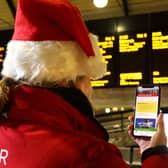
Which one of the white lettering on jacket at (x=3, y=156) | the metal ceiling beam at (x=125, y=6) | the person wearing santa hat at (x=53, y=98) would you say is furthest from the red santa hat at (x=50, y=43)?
the metal ceiling beam at (x=125, y=6)

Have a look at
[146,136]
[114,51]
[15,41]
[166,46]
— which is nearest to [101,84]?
[114,51]

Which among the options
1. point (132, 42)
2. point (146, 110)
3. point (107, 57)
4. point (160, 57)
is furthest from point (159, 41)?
point (146, 110)

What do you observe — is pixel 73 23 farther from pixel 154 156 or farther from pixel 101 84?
pixel 101 84

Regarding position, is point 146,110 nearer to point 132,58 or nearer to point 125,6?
point 132,58

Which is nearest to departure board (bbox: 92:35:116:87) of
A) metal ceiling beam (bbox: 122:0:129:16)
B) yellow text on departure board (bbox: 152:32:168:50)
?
yellow text on departure board (bbox: 152:32:168:50)

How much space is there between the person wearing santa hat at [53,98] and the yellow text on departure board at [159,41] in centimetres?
350

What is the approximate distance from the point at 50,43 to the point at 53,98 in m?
0.20

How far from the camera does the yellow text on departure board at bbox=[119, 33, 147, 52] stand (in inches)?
193

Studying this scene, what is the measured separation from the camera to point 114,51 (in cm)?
503

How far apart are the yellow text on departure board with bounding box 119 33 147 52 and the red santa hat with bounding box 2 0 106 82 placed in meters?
3.65

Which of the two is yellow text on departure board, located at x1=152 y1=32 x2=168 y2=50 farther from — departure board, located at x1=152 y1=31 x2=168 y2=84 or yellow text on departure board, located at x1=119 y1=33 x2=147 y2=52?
yellow text on departure board, located at x1=119 y1=33 x2=147 y2=52

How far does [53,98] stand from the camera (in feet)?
3.80

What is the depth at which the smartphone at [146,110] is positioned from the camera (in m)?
1.67

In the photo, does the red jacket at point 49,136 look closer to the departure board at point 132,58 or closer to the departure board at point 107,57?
the departure board at point 132,58
